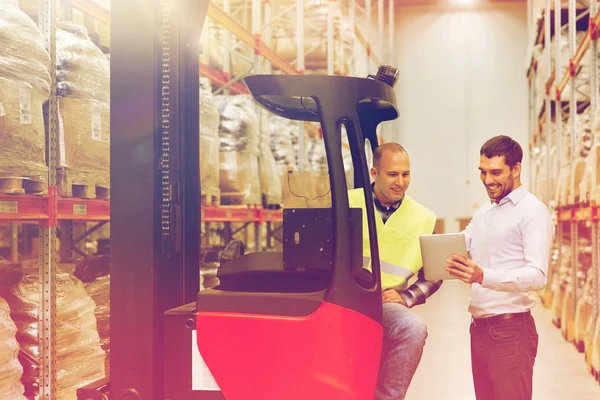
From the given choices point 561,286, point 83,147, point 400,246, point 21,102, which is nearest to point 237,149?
point 83,147

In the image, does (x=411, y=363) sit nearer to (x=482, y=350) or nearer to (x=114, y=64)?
(x=482, y=350)

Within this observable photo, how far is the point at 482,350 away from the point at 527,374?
0.68ft

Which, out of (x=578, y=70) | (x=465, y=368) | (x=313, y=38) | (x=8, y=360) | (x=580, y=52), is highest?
(x=313, y=38)

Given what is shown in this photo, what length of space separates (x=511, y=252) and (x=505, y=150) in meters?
0.45

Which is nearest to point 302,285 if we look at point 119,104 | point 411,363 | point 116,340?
point 411,363

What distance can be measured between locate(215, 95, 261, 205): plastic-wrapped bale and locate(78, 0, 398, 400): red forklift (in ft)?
13.3

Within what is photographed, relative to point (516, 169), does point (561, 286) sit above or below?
below

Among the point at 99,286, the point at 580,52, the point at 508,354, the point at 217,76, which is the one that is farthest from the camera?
the point at 217,76

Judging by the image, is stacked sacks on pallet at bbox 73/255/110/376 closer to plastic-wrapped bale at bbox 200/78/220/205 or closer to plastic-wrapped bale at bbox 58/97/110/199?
plastic-wrapped bale at bbox 58/97/110/199

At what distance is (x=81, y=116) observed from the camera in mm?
4012

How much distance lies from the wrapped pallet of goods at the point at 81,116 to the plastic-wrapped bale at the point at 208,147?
162cm

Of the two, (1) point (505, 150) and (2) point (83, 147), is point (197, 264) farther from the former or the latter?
(2) point (83, 147)

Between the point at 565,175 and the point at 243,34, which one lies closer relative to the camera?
the point at 565,175

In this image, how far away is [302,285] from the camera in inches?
107
